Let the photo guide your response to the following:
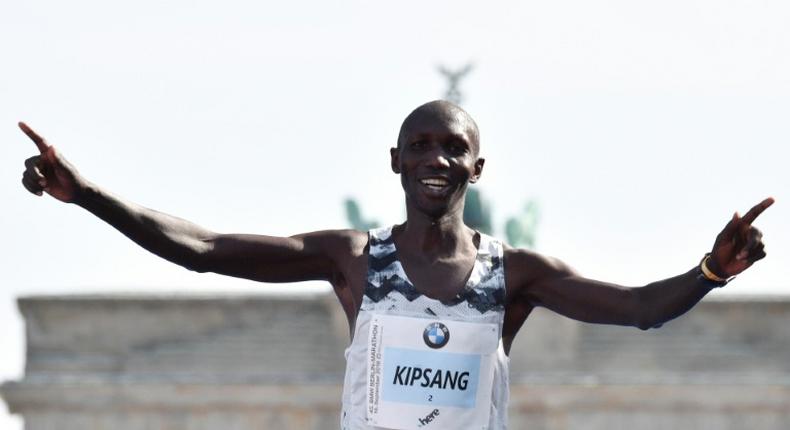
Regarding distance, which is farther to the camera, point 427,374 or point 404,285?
point 404,285

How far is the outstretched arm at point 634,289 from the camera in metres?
9.62

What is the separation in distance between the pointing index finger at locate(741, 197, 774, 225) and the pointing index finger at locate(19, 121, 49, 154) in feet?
7.41

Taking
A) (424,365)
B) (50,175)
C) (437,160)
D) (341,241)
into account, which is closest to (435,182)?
(437,160)

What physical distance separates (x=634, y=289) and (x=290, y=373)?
52002mm

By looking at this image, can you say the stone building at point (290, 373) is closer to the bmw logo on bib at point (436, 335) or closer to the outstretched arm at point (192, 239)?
the outstretched arm at point (192, 239)

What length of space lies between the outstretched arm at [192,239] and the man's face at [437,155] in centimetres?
37

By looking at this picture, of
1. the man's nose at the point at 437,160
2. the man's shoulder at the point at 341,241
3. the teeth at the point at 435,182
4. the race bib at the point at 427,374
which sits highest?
the man's nose at the point at 437,160

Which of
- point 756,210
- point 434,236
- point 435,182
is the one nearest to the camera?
point 756,210

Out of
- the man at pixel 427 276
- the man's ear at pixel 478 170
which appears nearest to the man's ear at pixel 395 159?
the man at pixel 427 276

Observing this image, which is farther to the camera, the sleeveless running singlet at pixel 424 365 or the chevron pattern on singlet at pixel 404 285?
the chevron pattern on singlet at pixel 404 285

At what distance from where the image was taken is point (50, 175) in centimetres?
970

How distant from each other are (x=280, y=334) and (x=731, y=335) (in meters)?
9.32

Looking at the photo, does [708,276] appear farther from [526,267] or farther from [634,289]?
[526,267]

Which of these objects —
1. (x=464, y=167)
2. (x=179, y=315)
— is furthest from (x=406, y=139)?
(x=179, y=315)
